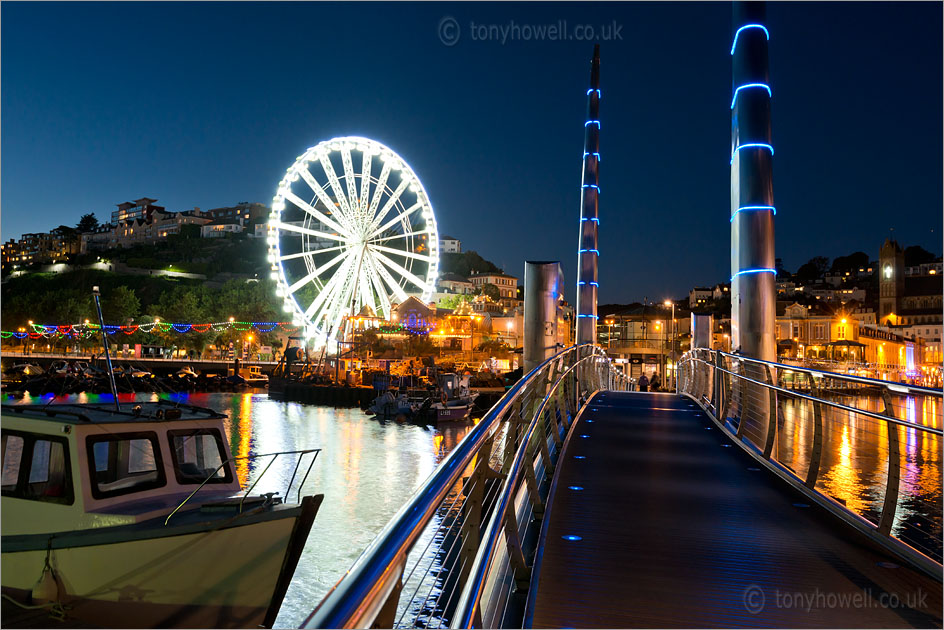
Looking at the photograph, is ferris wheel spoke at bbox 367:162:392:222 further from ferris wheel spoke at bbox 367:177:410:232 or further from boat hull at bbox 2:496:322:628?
boat hull at bbox 2:496:322:628

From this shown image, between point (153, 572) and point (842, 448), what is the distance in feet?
121

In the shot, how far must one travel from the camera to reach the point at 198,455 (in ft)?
30.2

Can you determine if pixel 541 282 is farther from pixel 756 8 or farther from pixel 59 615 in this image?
pixel 59 615

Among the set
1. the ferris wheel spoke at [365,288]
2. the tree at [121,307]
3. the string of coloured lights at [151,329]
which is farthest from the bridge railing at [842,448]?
the tree at [121,307]

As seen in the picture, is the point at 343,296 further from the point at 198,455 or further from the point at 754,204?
the point at 198,455

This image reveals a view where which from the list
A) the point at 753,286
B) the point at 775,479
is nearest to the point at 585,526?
the point at 775,479

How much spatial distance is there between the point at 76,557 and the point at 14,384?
69384mm

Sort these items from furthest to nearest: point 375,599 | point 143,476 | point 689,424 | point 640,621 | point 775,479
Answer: point 689,424
point 143,476
point 775,479
point 640,621
point 375,599

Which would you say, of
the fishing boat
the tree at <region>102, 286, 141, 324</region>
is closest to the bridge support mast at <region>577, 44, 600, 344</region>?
the fishing boat

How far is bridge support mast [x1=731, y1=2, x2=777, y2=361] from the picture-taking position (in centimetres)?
1200

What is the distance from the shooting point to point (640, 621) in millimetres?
3688

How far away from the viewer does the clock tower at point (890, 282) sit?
122250 mm

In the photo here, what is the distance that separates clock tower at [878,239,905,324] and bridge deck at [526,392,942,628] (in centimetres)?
12939

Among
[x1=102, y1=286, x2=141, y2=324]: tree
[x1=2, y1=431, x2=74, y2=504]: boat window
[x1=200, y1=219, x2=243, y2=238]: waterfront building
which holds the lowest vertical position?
[x1=2, y1=431, x2=74, y2=504]: boat window
